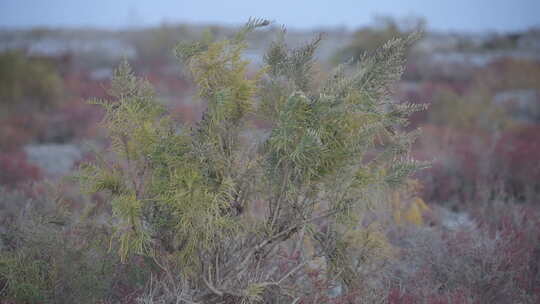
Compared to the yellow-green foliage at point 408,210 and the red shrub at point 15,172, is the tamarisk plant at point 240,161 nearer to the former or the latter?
the yellow-green foliage at point 408,210

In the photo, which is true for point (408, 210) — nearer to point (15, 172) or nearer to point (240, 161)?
point (240, 161)

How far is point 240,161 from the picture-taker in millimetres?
2812

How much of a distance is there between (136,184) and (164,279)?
0.58m

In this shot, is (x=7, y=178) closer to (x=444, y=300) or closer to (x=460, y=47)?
(x=444, y=300)

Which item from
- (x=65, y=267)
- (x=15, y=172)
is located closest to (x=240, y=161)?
(x=65, y=267)

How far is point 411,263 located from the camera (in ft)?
13.7

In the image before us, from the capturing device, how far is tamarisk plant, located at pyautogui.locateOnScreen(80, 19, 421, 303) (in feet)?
8.24

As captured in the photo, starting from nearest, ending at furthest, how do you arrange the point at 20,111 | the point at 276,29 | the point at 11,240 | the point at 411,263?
the point at 276,29 → the point at 11,240 → the point at 411,263 → the point at 20,111

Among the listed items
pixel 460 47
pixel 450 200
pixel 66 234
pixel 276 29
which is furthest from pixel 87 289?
pixel 460 47

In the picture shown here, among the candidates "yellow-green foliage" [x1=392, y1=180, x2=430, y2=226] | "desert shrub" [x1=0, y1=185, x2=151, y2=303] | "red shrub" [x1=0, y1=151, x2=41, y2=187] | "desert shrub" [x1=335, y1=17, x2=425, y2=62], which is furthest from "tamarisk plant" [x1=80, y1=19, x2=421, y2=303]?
"desert shrub" [x1=335, y1=17, x2=425, y2=62]

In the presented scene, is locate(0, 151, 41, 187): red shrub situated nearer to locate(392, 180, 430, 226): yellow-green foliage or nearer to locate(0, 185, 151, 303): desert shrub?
locate(0, 185, 151, 303): desert shrub

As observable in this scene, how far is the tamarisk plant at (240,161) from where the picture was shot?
2512mm

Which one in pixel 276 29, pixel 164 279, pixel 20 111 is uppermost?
pixel 276 29

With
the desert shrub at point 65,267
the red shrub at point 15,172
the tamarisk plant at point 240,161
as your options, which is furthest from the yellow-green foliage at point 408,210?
the red shrub at point 15,172
